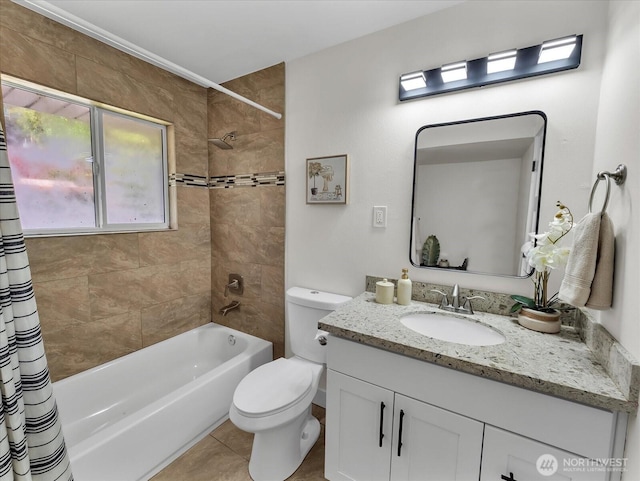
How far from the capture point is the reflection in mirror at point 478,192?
1334mm

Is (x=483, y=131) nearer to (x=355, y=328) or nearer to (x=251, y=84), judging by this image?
(x=355, y=328)

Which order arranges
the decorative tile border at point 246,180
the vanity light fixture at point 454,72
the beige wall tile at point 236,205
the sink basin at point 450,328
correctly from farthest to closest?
1. the beige wall tile at point 236,205
2. the decorative tile border at point 246,180
3. the vanity light fixture at point 454,72
4. the sink basin at point 450,328

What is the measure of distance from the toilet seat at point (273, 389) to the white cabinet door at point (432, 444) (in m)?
0.53

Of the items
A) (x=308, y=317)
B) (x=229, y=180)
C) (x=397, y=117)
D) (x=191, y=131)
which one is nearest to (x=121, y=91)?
(x=191, y=131)

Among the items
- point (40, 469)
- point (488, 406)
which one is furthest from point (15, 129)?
point (488, 406)

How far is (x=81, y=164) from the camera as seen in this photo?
1.83 meters

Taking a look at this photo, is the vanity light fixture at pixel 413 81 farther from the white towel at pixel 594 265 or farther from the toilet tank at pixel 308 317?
the toilet tank at pixel 308 317

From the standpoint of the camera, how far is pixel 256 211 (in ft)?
7.25

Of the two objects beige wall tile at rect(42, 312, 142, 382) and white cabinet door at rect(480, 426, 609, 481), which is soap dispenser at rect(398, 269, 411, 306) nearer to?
white cabinet door at rect(480, 426, 609, 481)

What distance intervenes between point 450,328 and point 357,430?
0.63 meters

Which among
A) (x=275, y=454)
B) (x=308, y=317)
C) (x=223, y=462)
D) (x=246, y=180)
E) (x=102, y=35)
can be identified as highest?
(x=102, y=35)

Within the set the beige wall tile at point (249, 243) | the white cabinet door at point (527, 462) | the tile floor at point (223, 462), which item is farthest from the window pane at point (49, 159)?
the white cabinet door at point (527, 462)

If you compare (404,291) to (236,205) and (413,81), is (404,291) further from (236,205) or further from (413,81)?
(236,205)

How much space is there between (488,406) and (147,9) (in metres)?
2.39
